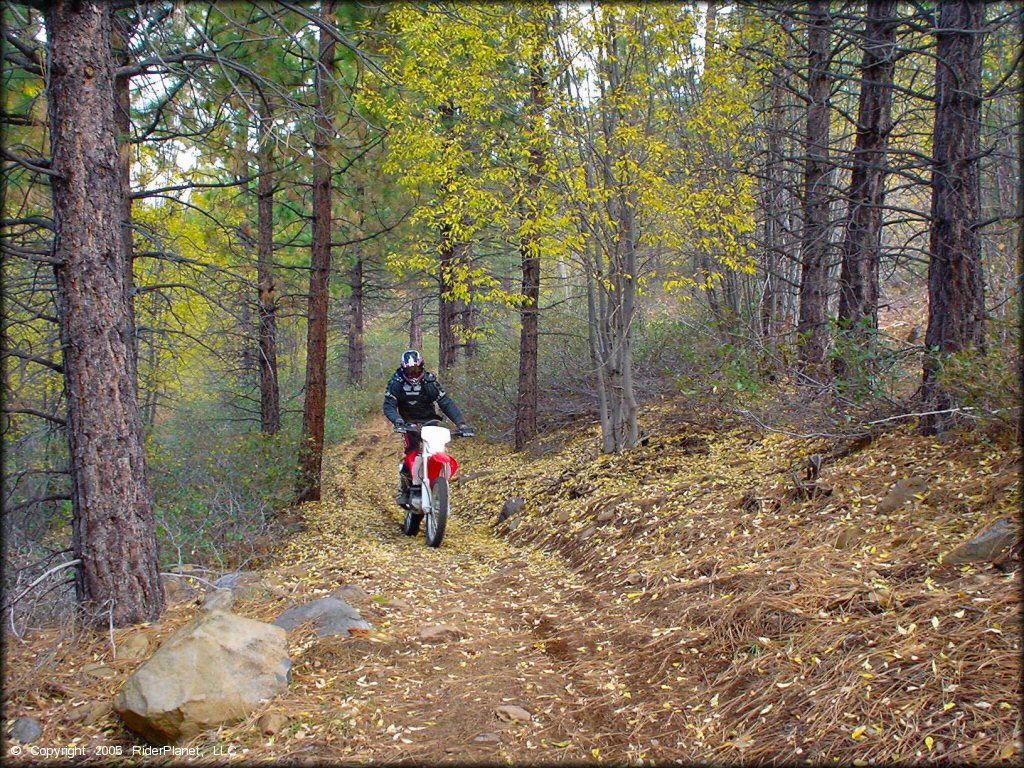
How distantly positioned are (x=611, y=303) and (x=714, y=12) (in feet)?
12.4

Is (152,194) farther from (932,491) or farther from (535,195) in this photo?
(932,491)

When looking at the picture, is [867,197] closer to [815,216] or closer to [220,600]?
[815,216]

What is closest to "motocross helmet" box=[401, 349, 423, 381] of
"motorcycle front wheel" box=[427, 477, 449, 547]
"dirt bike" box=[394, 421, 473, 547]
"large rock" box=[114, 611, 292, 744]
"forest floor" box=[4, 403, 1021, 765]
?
"dirt bike" box=[394, 421, 473, 547]

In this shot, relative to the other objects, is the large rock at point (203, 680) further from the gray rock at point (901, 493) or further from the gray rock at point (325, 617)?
Result: the gray rock at point (901, 493)

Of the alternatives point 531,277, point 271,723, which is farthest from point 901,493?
point 531,277

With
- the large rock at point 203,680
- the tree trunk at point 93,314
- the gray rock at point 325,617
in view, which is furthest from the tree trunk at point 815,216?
the tree trunk at point 93,314

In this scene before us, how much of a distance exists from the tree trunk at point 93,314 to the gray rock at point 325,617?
2.86 ft

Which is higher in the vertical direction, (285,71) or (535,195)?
(285,71)

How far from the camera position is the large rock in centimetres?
317

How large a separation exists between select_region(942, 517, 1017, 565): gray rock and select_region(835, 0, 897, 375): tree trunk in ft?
7.84

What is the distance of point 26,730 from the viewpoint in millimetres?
3201

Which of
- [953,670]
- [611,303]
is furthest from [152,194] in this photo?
[953,670]

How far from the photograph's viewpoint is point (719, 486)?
6.57m

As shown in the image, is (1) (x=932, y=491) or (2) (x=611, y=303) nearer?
(1) (x=932, y=491)
